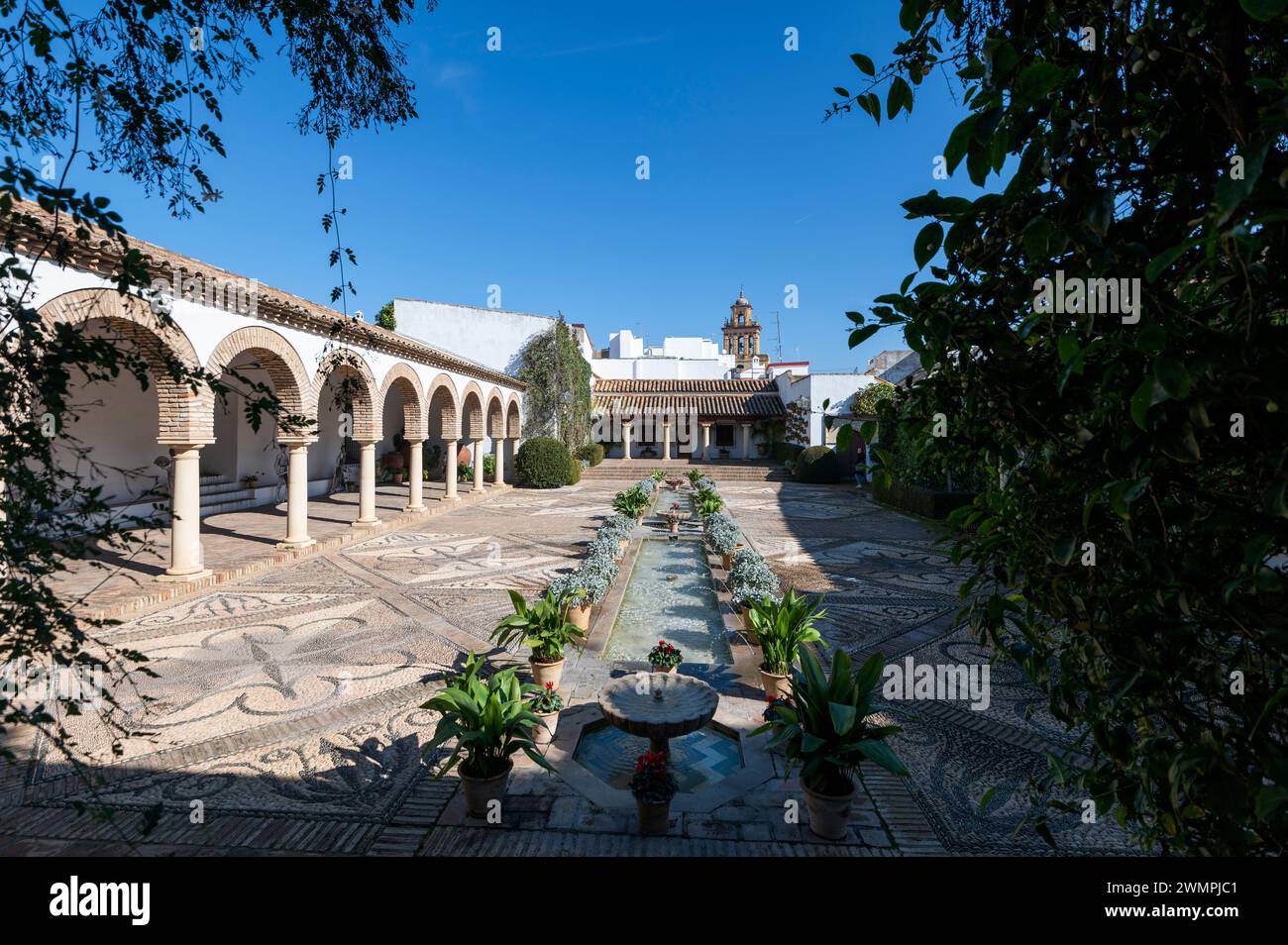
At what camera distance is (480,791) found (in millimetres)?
3611

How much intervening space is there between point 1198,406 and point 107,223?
2.47 meters

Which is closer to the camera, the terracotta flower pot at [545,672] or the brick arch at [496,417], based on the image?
the terracotta flower pot at [545,672]

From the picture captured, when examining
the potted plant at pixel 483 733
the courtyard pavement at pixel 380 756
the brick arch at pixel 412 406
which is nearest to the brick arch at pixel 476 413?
the brick arch at pixel 412 406

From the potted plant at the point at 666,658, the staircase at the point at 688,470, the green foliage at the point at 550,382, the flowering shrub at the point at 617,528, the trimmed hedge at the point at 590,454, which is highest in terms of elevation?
the green foliage at the point at 550,382

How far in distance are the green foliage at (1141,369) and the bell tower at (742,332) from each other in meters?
50.2

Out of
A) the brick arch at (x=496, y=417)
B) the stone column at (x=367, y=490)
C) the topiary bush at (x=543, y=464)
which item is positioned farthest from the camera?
the topiary bush at (x=543, y=464)

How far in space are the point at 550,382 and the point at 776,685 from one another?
22.9m

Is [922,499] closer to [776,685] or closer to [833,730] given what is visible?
[776,685]

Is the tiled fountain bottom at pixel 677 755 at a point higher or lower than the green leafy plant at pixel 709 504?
lower

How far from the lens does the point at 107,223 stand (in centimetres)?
164

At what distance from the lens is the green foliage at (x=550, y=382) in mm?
26781

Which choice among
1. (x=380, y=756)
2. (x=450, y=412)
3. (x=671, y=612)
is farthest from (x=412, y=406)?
(x=380, y=756)

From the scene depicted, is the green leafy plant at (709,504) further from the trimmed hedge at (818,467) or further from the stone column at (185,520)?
the trimmed hedge at (818,467)
